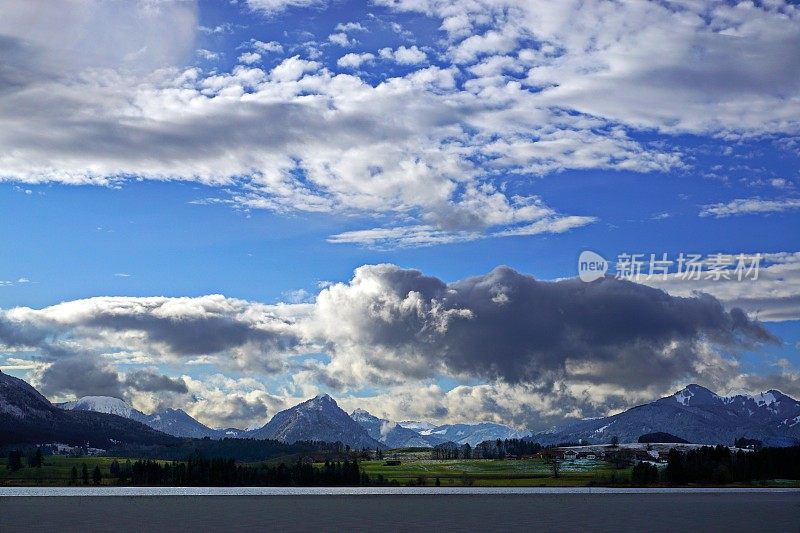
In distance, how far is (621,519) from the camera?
13112 centimetres

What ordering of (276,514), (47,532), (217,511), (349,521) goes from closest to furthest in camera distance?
1. (47,532)
2. (349,521)
3. (276,514)
4. (217,511)

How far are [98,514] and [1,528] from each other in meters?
38.9

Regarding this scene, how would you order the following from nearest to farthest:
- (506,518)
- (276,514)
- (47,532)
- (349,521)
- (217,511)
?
(47,532), (349,521), (506,518), (276,514), (217,511)

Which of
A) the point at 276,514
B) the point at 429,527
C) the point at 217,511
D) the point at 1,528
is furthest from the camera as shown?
the point at 217,511

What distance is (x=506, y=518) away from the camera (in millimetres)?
130875

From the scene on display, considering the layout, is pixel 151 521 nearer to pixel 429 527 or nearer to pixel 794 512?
pixel 429 527

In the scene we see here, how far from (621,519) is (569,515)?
45.7ft

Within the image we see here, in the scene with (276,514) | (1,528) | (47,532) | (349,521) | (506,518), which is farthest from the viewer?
(276,514)

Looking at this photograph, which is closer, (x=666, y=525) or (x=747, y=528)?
(x=747, y=528)

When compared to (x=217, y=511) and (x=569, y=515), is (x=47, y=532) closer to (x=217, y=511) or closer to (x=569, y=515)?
(x=217, y=511)

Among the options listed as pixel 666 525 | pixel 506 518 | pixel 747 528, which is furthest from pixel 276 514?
pixel 747 528

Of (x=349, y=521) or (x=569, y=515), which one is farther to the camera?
(x=569, y=515)

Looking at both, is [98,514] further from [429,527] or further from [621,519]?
[621,519]

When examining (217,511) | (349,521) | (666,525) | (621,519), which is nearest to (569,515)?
(621,519)
